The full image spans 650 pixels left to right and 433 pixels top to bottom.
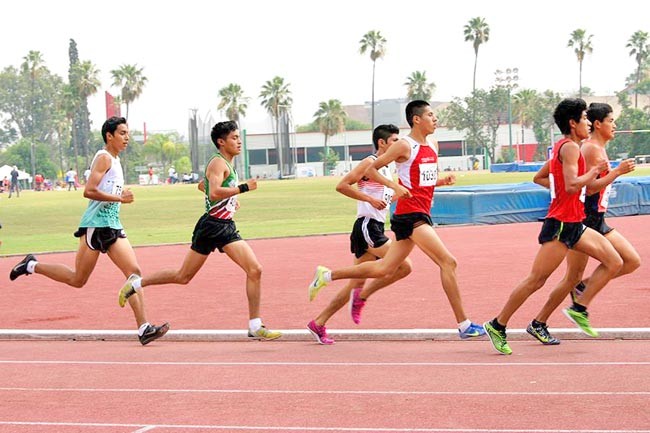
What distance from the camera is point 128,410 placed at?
23.6ft

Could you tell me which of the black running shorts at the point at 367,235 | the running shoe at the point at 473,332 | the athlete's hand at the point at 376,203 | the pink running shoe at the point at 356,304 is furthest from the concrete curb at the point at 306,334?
the athlete's hand at the point at 376,203

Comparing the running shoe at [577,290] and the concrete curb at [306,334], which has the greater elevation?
the running shoe at [577,290]

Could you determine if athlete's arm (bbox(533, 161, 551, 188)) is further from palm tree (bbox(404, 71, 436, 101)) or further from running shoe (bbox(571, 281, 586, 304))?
palm tree (bbox(404, 71, 436, 101))

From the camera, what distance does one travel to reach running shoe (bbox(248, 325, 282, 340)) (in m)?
10.1

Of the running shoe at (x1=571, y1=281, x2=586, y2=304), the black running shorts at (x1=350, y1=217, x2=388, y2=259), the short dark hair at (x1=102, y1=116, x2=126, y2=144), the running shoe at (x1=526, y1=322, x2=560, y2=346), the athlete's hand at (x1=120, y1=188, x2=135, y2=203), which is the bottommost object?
the running shoe at (x1=526, y1=322, x2=560, y2=346)

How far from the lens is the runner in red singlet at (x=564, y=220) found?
352 inches

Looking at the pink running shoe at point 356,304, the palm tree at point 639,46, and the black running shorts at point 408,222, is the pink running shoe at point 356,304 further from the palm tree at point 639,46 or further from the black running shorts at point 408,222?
the palm tree at point 639,46

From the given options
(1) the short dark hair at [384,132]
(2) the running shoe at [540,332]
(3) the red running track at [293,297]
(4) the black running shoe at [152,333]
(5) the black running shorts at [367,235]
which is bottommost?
(3) the red running track at [293,297]

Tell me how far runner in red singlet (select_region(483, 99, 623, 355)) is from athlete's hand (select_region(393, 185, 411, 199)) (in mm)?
1123

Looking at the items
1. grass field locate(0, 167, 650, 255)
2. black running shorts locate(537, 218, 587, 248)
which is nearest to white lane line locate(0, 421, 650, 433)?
black running shorts locate(537, 218, 587, 248)

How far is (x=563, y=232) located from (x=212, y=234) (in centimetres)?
305

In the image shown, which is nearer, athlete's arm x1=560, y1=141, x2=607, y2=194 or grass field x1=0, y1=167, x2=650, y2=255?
athlete's arm x1=560, y1=141, x2=607, y2=194

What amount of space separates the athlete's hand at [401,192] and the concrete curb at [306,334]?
1455 mm

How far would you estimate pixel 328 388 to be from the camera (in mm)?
7777
